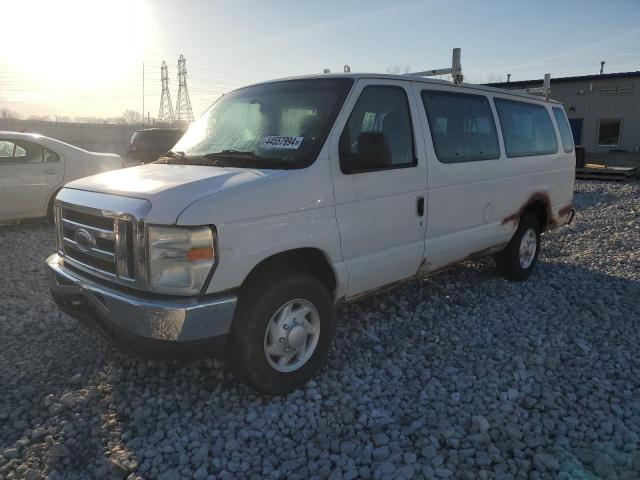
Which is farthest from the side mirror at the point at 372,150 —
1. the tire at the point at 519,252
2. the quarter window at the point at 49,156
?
the quarter window at the point at 49,156

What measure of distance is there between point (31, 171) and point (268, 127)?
5879 millimetres

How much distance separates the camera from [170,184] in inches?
119

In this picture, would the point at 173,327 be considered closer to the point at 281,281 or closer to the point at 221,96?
the point at 281,281

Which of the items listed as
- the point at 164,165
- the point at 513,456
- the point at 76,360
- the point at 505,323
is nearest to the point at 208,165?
the point at 164,165

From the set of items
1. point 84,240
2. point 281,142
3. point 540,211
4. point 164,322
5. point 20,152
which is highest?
point 281,142

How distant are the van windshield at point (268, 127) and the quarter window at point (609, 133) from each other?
2135 centimetres

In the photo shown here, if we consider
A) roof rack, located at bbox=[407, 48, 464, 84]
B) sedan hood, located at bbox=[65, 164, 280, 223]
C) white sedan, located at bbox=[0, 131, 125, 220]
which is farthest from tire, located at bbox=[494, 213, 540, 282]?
white sedan, located at bbox=[0, 131, 125, 220]

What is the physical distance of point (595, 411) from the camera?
10.5 feet

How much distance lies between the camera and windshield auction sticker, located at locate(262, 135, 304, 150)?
A: 3471mm

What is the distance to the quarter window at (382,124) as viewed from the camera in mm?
3525

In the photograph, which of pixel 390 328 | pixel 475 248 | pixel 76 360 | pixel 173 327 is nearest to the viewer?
pixel 173 327

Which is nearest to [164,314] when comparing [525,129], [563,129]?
[525,129]

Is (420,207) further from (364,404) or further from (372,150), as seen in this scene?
(364,404)

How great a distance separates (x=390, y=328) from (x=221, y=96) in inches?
101
